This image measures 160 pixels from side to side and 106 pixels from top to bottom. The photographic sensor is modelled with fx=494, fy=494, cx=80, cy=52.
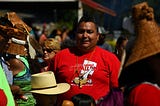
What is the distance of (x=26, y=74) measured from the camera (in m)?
5.07

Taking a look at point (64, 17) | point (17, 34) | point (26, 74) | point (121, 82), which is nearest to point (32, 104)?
point (26, 74)

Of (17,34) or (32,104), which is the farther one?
(17,34)

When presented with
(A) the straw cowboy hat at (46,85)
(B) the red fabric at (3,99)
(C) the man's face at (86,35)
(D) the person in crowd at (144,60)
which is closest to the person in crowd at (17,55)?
(A) the straw cowboy hat at (46,85)

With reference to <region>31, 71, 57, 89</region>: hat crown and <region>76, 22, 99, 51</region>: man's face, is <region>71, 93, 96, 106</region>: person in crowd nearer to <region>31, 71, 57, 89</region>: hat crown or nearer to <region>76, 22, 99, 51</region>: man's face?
<region>31, 71, 57, 89</region>: hat crown

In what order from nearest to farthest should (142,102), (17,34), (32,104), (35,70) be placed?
(142,102) < (32,104) < (17,34) < (35,70)

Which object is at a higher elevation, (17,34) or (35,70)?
(17,34)

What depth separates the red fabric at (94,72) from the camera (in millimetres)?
5047

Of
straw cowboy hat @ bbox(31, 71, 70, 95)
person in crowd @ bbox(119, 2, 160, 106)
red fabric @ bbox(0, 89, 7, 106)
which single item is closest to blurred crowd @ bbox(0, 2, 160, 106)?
straw cowboy hat @ bbox(31, 71, 70, 95)

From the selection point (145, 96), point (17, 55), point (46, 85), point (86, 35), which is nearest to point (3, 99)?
point (145, 96)

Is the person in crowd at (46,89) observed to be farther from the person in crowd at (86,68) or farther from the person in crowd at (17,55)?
the person in crowd at (86,68)

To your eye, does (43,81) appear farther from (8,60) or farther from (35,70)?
(35,70)

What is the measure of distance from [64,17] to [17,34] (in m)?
41.4

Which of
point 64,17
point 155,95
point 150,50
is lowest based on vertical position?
point 64,17

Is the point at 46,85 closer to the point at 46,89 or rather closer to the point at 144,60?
the point at 46,89
